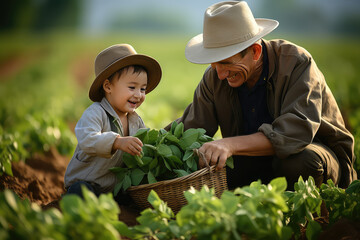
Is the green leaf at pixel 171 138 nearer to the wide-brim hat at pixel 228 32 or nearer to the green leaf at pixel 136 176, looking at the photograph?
the green leaf at pixel 136 176

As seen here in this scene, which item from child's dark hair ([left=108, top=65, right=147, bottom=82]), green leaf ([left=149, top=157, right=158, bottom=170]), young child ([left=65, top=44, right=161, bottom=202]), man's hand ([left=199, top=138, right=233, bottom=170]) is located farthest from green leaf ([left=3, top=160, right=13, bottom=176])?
man's hand ([left=199, top=138, right=233, bottom=170])

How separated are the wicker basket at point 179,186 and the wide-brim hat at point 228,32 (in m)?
0.72

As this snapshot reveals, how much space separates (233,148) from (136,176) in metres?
0.64

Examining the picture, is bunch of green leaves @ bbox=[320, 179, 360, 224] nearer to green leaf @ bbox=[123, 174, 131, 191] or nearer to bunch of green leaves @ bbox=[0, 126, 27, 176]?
green leaf @ bbox=[123, 174, 131, 191]

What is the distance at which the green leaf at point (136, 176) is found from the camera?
2.54 meters

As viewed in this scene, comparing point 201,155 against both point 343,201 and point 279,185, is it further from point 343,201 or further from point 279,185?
point 343,201

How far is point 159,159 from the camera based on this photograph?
8.46ft

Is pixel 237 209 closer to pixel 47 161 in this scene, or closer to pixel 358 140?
pixel 358 140

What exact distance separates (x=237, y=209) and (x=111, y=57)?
137 centimetres

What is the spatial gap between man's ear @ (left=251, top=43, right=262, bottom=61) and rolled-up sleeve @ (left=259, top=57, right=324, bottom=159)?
20cm

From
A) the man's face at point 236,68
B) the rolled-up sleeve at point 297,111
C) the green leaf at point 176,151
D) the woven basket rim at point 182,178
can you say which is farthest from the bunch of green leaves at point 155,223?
the man's face at point 236,68

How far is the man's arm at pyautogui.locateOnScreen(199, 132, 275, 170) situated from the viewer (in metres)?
2.40

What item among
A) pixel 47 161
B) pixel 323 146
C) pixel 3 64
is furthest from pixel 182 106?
pixel 3 64

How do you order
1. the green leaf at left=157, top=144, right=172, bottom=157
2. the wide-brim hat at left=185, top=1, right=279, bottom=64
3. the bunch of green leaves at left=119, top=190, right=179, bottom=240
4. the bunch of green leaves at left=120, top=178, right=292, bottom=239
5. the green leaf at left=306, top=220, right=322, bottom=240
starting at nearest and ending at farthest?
the bunch of green leaves at left=120, top=178, right=292, bottom=239, the bunch of green leaves at left=119, top=190, right=179, bottom=240, the green leaf at left=306, top=220, right=322, bottom=240, the green leaf at left=157, top=144, right=172, bottom=157, the wide-brim hat at left=185, top=1, right=279, bottom=64
